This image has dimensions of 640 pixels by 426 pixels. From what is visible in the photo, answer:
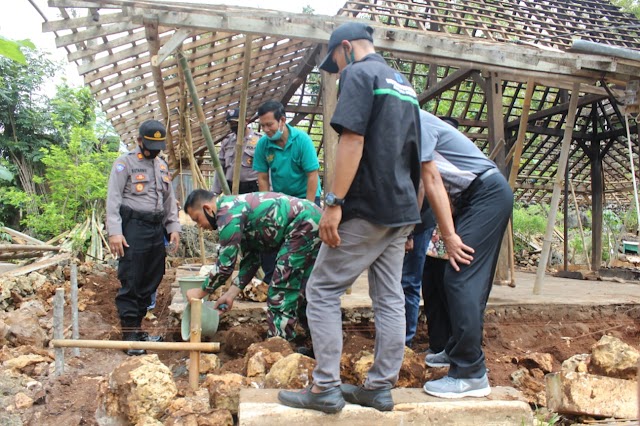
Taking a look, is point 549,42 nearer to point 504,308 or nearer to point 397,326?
point 504,308

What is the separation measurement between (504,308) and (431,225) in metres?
1.58

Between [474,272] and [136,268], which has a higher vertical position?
[474,272]

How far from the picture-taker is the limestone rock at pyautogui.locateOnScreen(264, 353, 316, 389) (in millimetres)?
2885

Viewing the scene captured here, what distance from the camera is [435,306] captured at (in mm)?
3547

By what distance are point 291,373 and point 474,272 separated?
109 cm

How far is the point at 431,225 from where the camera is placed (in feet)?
11.9

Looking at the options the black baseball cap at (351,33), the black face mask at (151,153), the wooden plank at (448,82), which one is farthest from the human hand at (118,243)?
the wooden plank at (448,82)

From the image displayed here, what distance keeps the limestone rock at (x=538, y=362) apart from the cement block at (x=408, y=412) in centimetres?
111

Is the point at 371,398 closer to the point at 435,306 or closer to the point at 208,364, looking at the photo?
the point at 435,306

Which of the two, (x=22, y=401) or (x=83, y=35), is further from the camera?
(x=83, y=35)

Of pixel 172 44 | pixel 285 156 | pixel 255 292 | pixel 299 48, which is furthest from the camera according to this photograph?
pixel 299 48

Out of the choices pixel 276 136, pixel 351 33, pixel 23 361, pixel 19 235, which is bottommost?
pixel 19 235

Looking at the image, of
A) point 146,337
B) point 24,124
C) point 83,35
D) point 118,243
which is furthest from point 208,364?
point 24,124

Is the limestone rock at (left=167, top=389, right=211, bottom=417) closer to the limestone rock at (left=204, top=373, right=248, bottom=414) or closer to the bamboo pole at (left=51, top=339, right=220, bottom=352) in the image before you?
the limestone rock at (left=204, top=373, right=248, bottom=414)
